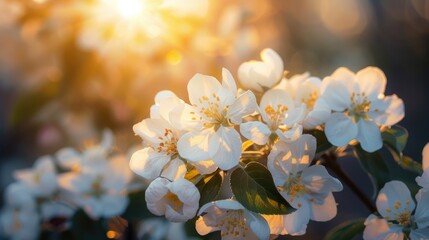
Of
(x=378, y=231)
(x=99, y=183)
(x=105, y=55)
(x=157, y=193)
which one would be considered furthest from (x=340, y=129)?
(x=105, y=55)

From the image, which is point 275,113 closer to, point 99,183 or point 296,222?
point 296,222

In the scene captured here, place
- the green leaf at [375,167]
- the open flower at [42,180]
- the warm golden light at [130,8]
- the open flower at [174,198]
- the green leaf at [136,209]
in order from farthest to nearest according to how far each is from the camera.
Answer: the warm golden light at [130,8] → the open flower at [42,180] → the green leaf at [136,209] → the green leaf at [375,167] → the open flower at [174,198]

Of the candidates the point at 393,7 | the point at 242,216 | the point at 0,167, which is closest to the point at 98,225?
the point at 242,216

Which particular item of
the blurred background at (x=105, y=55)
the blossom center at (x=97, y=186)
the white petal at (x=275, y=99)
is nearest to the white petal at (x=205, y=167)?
the white petal at (x=275, y=99)

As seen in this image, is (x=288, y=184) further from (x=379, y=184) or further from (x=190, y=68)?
(x=190, y=68)

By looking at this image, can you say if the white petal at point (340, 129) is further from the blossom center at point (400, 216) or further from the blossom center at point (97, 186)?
the blossom center at point (97, 186)

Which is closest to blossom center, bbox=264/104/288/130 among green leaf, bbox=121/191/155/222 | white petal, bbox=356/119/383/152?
white petal, bbox=356/119/383/152
